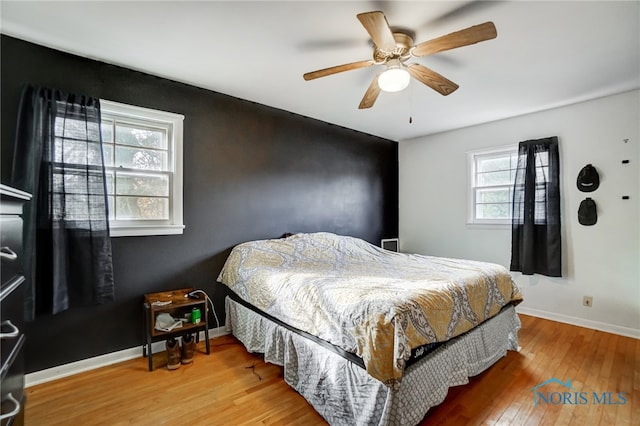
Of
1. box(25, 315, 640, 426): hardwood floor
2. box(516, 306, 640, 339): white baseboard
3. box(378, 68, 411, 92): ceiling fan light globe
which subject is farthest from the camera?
box(516, 306, 640, 339): white baseboard

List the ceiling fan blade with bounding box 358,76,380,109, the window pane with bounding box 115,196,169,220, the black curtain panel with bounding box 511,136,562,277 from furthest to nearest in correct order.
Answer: the black curtain panel with bounding box 511,136,562,277 < the window pane with bounding box 115,196,169,220 < the ceiling fan blade with bounding box 358,76,380,109

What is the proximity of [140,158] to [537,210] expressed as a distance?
4.30 meters

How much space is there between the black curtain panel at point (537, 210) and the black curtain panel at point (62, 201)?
4.30 meters

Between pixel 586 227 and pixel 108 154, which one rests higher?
pixel 108 154

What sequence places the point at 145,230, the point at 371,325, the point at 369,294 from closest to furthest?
the point at 371,325 → the point at 369,294 → the point at 145,230

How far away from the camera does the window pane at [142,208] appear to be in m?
2.54

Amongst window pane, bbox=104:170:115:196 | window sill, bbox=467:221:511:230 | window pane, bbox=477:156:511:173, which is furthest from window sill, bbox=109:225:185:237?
window pane, bbox=477:156:511:173

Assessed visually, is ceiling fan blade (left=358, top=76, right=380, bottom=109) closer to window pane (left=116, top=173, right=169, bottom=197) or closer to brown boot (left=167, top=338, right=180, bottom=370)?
window pane (left=116, top=173, right=169, bottom=197)

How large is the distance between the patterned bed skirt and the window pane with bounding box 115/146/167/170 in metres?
1.66

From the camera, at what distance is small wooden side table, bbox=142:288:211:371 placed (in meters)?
2.29

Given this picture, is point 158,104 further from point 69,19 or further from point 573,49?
point 573,49

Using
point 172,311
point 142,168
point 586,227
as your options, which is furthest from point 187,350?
point 586,227

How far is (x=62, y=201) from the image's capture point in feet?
6.95

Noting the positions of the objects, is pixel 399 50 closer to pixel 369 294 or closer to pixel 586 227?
pixel 369 294
